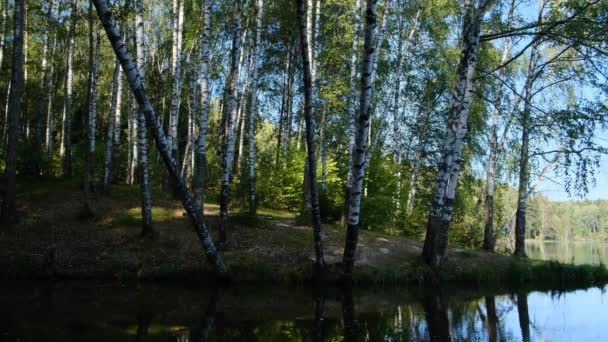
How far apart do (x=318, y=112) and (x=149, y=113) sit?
14.4 meters

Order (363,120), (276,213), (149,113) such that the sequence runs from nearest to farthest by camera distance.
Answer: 1. (149,113)
2. (363,120)
3. (276,213)

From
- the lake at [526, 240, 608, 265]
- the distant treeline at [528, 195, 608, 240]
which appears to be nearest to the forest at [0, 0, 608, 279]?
the lake at [526, 240, 608, 265]

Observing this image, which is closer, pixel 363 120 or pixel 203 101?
pixel 363 120

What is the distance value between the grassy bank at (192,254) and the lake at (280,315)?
2.63 ft

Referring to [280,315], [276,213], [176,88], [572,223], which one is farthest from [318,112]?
[572,223]

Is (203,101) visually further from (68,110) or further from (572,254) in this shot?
(572,254)

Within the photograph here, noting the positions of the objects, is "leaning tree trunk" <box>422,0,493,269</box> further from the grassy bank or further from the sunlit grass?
the sunlit grass

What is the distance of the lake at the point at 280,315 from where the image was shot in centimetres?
711

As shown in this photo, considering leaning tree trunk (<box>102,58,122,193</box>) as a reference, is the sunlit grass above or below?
below

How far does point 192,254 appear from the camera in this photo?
12.5 metres

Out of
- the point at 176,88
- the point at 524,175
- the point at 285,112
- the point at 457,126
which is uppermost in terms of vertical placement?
the point at 285,112

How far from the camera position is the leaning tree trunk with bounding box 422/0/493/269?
11.6 meters

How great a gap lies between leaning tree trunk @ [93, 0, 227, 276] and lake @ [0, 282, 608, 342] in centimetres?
106

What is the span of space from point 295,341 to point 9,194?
10340 millimetres
